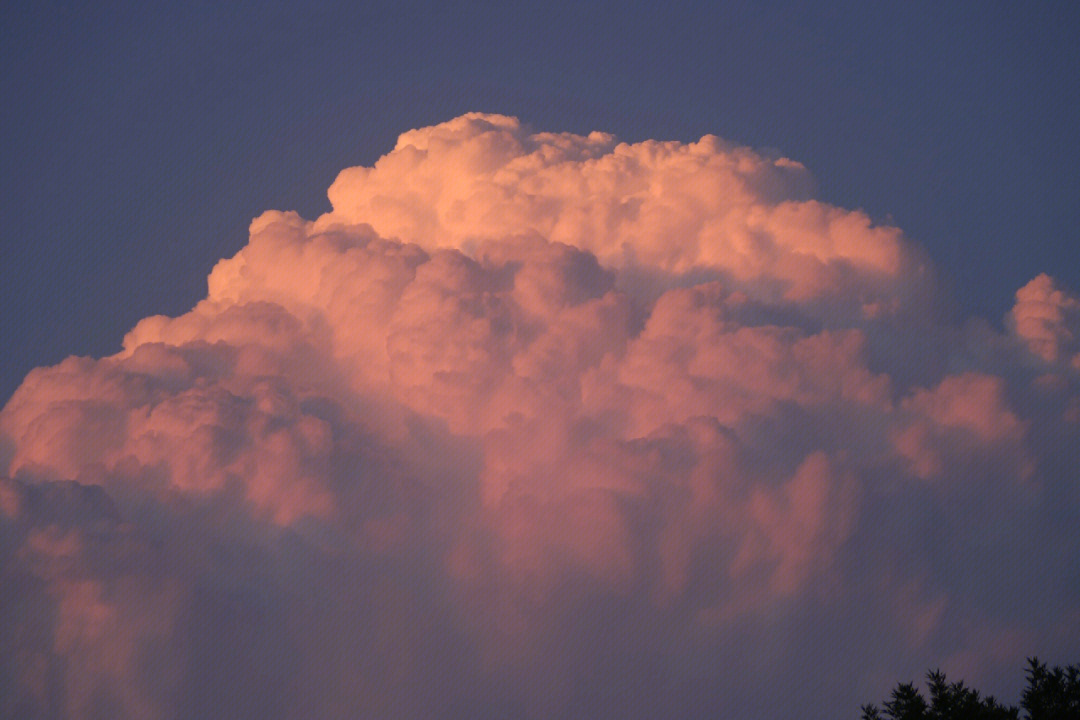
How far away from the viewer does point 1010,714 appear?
109062 mm

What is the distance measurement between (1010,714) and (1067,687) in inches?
435

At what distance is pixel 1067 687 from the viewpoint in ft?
385

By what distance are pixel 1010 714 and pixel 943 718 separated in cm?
629

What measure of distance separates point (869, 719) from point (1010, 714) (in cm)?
1041

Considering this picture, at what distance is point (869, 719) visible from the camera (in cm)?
11300

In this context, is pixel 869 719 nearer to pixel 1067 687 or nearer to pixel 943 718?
pixel 943 718

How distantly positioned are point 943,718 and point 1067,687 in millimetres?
11459

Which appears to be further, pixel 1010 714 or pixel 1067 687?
pixel 1067 687

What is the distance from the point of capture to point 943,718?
374 ft

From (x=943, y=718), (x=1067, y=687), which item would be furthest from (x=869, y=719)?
(x=1067, y=687)
